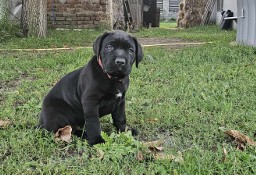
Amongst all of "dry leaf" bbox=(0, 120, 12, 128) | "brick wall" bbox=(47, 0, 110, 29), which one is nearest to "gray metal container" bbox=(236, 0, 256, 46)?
"dry leaf" bbox=(0, 120, 12, 128)

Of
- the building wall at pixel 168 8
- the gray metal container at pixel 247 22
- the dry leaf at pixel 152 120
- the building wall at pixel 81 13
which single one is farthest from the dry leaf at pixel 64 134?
the building wall at pixel 168 8

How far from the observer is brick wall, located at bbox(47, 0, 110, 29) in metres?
17.5

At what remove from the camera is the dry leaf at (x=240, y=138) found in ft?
11.5

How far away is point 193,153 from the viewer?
3.24 metres

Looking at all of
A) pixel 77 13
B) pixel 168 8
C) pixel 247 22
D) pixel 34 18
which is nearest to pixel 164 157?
pixel 247 22

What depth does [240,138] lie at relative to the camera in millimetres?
3600

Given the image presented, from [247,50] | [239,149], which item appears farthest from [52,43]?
[239,149]

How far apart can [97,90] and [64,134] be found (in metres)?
0.54

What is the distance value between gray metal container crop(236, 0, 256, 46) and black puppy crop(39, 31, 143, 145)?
21.1 ft

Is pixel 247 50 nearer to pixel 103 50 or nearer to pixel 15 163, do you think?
pixel 103 50

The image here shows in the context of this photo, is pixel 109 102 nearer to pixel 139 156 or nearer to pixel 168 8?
pixel 139 156

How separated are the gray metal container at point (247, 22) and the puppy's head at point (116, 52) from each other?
6431mm

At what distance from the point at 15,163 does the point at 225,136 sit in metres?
1.87

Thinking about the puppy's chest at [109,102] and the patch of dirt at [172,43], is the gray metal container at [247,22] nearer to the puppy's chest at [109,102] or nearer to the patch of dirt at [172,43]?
the patch of dirt at [172,43]
